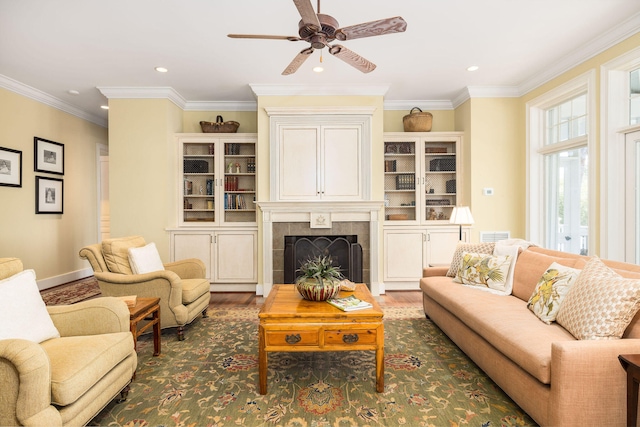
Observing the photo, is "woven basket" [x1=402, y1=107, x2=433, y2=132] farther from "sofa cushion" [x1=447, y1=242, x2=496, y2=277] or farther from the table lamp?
"sofa cushion" [x1=447, y1=242, x2=496, y2=277]

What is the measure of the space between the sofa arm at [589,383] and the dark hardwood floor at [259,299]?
8.31ft

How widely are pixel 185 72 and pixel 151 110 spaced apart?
0.97 metres

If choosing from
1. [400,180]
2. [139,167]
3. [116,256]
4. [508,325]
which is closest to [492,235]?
[400,180]

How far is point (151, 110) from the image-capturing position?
466 cm

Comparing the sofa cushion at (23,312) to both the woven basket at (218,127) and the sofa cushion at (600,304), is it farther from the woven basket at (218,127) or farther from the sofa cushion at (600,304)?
A: the woven basket at (218,127)

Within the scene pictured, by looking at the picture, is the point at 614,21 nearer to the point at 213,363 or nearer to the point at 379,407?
the point at 379,407

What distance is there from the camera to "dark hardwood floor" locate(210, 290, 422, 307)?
420cm

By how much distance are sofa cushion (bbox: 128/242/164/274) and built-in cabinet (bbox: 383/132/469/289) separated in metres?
3.02

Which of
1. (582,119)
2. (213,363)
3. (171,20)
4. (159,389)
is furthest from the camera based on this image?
(582,119)

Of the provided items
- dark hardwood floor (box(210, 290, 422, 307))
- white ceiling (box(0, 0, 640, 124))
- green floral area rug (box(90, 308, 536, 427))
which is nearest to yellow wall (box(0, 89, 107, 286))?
white ceiling (box(0, 0, 640, 124))

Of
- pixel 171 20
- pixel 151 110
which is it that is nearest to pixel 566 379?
pixel 171 20

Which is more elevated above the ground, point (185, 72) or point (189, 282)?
point (185, 72)

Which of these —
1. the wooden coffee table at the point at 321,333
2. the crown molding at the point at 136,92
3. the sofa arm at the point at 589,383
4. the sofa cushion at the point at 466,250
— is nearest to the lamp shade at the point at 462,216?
the sofa cushion at the point at 466,250

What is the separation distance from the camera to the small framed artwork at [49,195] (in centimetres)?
481
